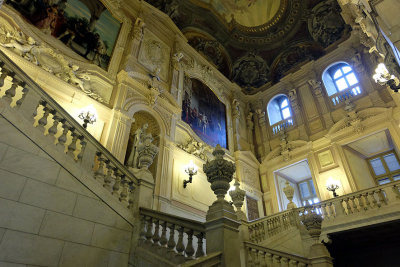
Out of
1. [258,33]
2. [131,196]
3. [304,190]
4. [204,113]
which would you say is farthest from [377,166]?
[131,196]

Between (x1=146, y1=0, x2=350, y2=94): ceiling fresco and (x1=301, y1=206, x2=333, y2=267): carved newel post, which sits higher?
(x1=146, y1=0, x2=350, y2=94): ceiling fresco

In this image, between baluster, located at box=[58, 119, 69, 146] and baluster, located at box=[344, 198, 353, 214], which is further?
baluster, located at box=[344, 198, 353, 214]

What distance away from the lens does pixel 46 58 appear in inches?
283

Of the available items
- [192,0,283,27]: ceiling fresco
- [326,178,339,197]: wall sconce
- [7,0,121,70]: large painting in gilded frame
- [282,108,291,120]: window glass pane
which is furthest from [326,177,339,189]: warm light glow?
[192,0,283,27]: ceiling fresco

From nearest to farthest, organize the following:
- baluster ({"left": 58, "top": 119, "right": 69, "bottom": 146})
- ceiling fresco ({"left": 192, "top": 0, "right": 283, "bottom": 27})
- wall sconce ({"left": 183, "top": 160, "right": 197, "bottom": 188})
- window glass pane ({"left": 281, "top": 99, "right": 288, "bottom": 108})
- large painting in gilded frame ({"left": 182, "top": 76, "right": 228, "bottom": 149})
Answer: baluster ({"left": 58, "top": 119, "right": 69, "bottom": 146}) → wall sconce ({"left": 183, "top": 160, "right": 197, "bottom": 188}) → large painting in gilded frame ({"left": 182, "top": 76, "right": 228, "bottom": 149}) → window glass pane ({"left": 281, "top": 99, "right": 288, "bottom": 108}) → ceiling fresco ({"left": 192, "top": 0, "right": 283, "bottom": 27})

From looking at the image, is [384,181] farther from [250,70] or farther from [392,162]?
[250,70]

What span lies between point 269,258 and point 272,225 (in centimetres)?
295

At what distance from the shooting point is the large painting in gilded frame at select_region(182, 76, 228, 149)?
11.2 meters

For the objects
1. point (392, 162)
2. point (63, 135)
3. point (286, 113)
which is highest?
point (286, 113)

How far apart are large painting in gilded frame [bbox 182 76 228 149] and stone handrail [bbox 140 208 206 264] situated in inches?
281

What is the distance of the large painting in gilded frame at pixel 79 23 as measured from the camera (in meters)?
7.63

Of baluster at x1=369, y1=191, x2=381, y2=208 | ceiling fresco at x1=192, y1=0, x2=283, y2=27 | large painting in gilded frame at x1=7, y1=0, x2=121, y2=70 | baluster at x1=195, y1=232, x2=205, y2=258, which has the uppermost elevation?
ceiling fresco at x1=192, y1=0, x2=283, y2=27

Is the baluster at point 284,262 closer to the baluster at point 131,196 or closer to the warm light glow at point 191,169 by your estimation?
the baluster at point 131,196

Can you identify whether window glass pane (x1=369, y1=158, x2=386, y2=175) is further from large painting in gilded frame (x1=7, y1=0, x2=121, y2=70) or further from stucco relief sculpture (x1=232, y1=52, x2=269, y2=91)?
large painting in gilded frame (x1=7, y1=0, x2=121, y2=70)
